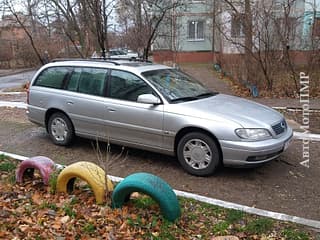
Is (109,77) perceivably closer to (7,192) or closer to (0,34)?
(7,192)

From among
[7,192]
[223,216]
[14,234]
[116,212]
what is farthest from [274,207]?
[7,192]

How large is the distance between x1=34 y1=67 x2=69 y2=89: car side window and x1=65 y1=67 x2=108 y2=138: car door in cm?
21

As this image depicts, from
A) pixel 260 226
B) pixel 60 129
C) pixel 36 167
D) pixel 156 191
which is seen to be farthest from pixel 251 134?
pixel 60 129

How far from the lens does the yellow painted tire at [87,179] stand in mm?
3958

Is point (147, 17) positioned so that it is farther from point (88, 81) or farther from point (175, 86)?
point (175, 86)

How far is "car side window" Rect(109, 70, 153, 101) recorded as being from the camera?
556 cm

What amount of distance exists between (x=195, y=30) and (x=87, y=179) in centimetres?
2453

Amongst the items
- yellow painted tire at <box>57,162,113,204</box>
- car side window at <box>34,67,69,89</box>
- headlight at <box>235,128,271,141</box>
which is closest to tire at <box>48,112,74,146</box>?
car side window at <box>34,67,69,89</box>

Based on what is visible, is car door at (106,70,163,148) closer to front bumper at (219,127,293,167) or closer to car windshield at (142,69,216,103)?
car windshield at (142,69,216,103)

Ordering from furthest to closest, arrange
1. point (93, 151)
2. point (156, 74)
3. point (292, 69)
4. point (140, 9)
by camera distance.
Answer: point (140, 9) < point (292, 69) < point (93, 151) < point (156, 74)

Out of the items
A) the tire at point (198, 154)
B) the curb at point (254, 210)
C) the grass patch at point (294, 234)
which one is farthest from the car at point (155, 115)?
the grass patch at point (294, 234)

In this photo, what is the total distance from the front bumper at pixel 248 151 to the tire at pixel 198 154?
0.14m

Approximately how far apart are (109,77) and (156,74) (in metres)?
0.80

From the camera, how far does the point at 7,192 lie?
14.1ft
